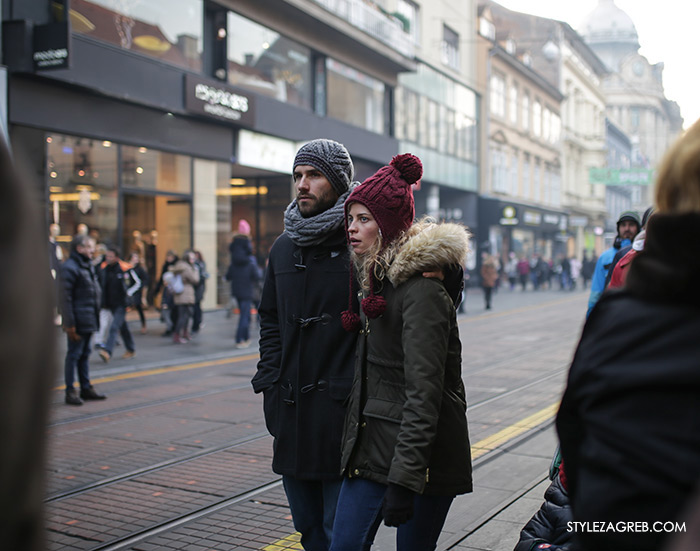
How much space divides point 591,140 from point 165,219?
49.6m

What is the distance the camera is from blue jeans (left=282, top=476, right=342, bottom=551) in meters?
3.07

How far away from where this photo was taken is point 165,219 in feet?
61.0

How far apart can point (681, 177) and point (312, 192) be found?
2079mm

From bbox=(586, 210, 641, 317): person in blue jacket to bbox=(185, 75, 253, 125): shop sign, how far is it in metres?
11.9

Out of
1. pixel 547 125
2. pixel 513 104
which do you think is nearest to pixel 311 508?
pixel 513 104

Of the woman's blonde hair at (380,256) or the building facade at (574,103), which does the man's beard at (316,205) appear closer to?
the woman's blonde hair at (380,256)

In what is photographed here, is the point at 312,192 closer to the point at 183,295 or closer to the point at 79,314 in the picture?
the point at 79,314

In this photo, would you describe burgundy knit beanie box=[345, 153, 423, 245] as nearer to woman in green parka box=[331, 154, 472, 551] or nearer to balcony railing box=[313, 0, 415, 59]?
woman in green parka box=[331, 154, 472, 551]

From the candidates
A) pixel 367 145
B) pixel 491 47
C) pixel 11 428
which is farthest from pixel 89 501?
pixel 491 47

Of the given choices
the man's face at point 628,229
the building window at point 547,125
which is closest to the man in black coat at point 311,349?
the man's face at point 628,229

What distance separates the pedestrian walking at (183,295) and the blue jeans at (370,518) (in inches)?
474

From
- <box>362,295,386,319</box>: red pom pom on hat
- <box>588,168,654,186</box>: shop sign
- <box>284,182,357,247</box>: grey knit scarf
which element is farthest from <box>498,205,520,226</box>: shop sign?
<box>362,295,386,319</box>: red pom pom on hat

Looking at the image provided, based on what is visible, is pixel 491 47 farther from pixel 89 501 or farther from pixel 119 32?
pixel 89 501

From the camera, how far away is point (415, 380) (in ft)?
8.32
